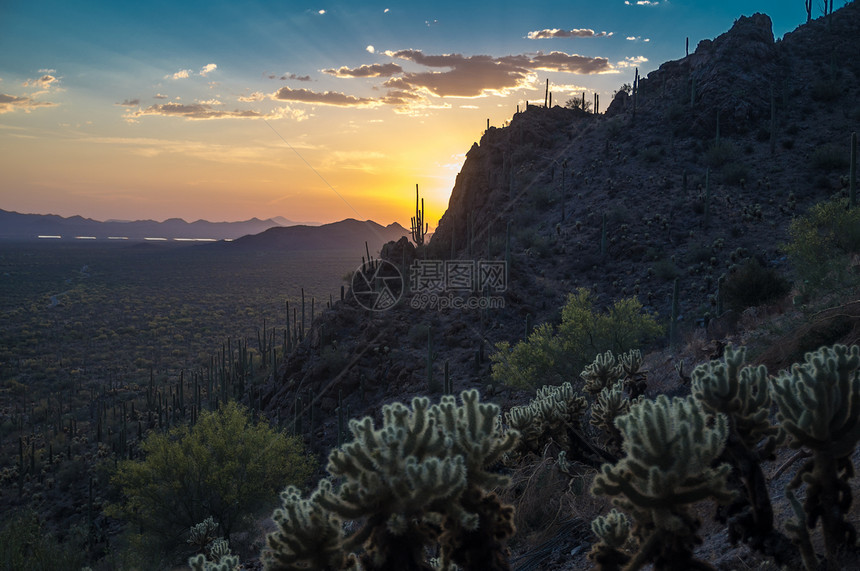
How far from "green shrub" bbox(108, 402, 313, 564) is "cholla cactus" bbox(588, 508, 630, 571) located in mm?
17360

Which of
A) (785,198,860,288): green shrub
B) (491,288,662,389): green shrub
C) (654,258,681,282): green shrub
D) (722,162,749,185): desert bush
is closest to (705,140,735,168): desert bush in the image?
(722,162,749,185): desert bush

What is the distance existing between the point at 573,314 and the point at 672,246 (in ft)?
49.2

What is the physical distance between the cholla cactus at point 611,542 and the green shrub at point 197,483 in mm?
17360

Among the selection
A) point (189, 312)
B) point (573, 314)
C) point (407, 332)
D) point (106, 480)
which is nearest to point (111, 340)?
point (189, 312)

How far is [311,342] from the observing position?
33125 mm

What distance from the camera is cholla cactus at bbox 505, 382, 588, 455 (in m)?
6.66

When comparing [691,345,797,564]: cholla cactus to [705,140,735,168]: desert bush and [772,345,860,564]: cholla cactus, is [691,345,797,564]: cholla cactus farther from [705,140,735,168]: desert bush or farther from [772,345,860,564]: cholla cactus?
[705,140,735,168]: desert bush

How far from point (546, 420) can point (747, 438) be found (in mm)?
3125

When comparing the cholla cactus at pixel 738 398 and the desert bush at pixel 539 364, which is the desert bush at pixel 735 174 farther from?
the cholla cactus at pixel 738 398

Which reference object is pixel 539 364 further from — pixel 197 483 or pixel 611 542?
pixel 611 542

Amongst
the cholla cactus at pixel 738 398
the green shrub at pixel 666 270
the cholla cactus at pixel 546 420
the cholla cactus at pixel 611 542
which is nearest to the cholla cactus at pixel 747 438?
the cholla cactus at pixel 738 398

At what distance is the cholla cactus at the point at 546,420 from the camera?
6.66 metres

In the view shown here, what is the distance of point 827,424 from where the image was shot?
3531 mm

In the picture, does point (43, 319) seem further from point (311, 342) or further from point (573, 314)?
point (573, 314)
